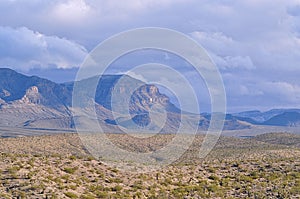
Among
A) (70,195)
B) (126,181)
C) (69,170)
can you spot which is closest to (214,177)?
Answer: (126,181)

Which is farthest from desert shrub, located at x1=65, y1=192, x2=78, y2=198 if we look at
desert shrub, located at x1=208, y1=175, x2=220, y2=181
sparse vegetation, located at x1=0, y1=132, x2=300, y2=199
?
desert shrub, located at x1=208, y1=175, x2=220, y2=181

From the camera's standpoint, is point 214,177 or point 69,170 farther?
point 214,177

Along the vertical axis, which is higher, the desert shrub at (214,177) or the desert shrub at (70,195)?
the desert shrub at (214,177)

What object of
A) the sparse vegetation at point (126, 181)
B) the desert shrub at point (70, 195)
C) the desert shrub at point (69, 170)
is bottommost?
the desert shrub at point (70, 195)

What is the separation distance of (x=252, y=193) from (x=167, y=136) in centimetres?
12306

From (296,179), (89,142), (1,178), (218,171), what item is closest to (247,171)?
(218,171)

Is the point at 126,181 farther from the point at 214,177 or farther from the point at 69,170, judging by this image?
the point at 214,177

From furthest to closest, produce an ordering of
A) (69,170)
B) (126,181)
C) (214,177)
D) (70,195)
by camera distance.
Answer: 1. (214,177)
2. (126,181)
3. (69,170)
4. (70,195)

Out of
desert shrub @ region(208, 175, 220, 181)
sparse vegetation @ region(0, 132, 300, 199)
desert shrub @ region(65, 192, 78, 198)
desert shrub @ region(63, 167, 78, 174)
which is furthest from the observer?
desert shrub @ region(208, 175, 220, 181)

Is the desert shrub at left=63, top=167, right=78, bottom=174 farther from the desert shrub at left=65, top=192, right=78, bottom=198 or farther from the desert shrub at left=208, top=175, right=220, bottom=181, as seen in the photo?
the desert shrub at left=208, top=175, right=220, bottom=181

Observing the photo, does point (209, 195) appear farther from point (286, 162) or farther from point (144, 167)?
point (286, 162)

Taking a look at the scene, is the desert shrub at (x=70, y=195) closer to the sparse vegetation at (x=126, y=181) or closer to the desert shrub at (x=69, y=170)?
the sparse vegetation at (x=126, y=181)

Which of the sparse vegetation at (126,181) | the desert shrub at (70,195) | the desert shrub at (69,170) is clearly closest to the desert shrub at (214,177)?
the sparse vegetation at (126,181)

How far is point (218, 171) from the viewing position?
5603cm
